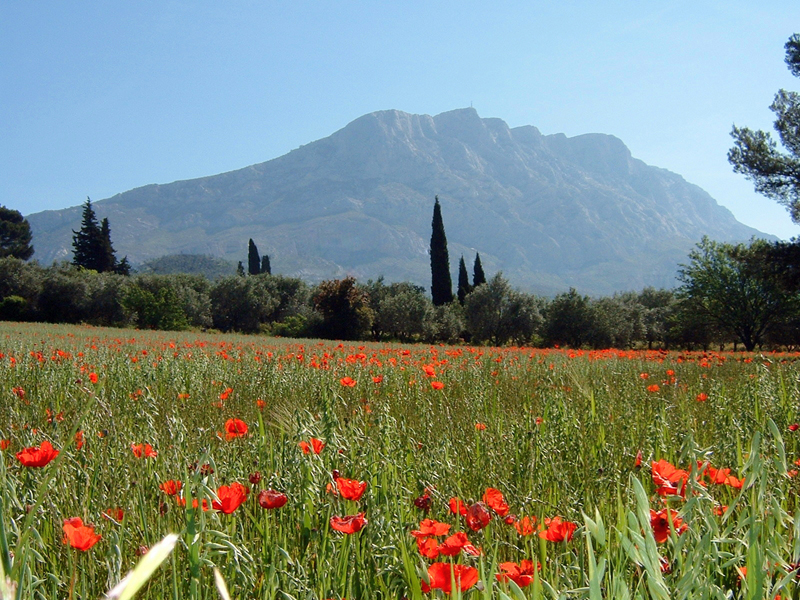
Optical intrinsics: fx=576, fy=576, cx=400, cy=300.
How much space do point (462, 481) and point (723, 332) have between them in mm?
36401

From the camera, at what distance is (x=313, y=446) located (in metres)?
1.82

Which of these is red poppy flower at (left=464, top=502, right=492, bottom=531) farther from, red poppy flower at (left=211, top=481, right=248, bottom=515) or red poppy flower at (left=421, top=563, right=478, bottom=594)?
red poppy flower at (left=211, top=481, right=248, bottom=515)

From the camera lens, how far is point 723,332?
33719 millimetres

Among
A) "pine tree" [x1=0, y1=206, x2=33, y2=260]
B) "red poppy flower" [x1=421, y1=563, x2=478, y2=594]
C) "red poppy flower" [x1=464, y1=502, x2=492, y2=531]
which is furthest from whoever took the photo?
"pine tree" [x1=0, y1=206, x2=33, y2=260]

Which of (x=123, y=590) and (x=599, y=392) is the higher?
(x=123, y=590)

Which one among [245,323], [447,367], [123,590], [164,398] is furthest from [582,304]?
[123,590]

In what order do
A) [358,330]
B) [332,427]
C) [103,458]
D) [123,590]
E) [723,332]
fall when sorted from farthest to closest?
[358,330] → [723,332] → [103,458] → [332,427] → [123,590]

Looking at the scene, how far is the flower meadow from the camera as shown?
1026mm

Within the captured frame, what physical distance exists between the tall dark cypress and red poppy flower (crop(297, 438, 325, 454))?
159 feet

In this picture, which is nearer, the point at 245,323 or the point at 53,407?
the point at 53,407

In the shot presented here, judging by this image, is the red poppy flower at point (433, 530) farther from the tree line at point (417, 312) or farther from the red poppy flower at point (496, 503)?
the tree line at point (417, 312)

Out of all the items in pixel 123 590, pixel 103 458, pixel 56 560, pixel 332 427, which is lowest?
pixel 56 560

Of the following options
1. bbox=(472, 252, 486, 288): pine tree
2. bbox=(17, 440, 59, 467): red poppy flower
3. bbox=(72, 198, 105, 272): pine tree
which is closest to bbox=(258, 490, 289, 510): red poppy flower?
bbox=(17, 440, 59, 467): red poppy flower

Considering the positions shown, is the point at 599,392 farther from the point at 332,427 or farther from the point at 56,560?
the point at 56,560
